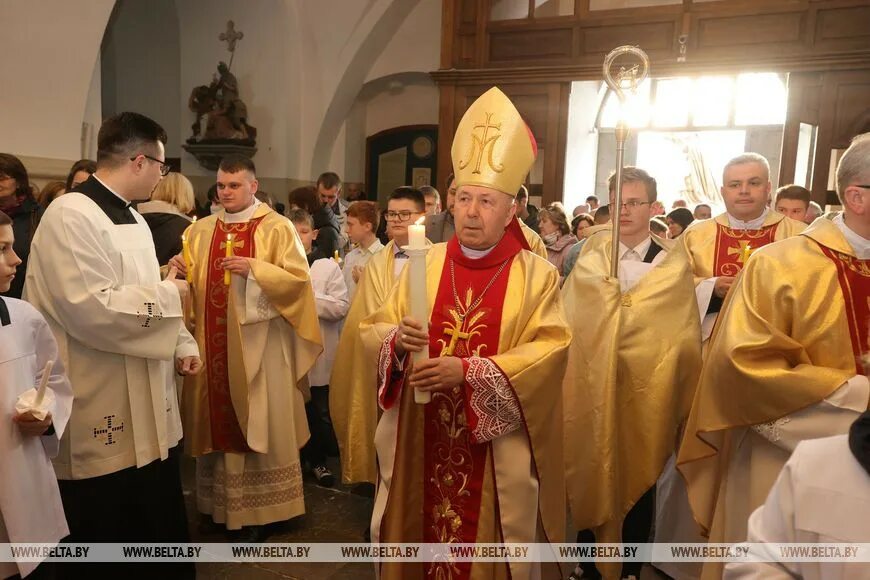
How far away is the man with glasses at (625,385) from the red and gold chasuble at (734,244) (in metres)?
0.71

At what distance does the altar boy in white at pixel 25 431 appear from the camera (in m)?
2.24

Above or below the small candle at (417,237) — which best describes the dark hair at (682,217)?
above

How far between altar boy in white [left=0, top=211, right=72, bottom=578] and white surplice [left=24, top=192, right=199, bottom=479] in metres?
0.23

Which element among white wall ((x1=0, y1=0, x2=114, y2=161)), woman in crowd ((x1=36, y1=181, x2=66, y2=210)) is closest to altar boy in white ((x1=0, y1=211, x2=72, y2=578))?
woman in crowd ((x1=36, y1=181, x2=66, y2=210))

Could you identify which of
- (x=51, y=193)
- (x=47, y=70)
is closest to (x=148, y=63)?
(x=47, y=70)

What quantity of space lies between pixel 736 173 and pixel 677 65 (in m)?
7.16

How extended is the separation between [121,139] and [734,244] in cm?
324

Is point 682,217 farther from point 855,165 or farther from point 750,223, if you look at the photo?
point 855,165

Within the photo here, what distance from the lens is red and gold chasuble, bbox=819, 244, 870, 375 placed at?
229 cm

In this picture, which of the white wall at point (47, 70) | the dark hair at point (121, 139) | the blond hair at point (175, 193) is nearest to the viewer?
the dark hair at point (121, 139)

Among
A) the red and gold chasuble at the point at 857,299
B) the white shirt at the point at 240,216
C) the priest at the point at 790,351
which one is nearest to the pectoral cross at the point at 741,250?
the priest at the point at 790,351

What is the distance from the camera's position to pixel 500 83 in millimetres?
11383

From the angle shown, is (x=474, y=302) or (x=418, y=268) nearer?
(x=418, y=268)

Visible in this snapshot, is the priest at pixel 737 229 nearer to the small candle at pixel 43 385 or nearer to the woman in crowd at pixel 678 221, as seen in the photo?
the small candle at pixel 43 385
